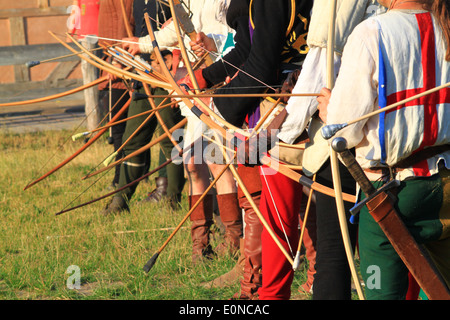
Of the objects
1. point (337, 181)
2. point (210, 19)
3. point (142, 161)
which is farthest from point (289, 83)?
point (142, 161)

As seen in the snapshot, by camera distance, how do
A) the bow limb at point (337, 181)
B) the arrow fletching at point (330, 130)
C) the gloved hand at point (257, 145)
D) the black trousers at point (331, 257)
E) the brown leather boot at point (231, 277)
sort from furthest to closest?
the brown leather boot at point (231, 277), the gloved hand at point (257, 145), the black trousers at point (331, 257), the bow limb at point (337, 181), the arrow fletching at point (330, 130)

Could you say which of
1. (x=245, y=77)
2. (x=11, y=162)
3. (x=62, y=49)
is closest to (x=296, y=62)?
(x=245, y=77)

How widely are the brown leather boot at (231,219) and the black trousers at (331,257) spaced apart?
143cm

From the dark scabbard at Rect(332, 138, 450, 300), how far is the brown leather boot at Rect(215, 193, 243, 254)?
1832mm

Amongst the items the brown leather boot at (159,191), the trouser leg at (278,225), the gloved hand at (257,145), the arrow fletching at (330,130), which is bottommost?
the brown leather boot at (159,191)

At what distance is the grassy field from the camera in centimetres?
359

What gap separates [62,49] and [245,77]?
6.33 metres

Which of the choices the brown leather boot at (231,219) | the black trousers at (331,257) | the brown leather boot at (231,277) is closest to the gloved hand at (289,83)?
the black trousers at (331,257)

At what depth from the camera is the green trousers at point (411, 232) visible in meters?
2.12

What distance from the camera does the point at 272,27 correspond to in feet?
8.87

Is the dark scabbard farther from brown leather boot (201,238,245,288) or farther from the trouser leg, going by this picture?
brown leather boot (201,238,245,288)

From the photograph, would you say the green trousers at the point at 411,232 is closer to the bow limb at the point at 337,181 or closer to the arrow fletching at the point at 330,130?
the bow limb at the point at 337,181
